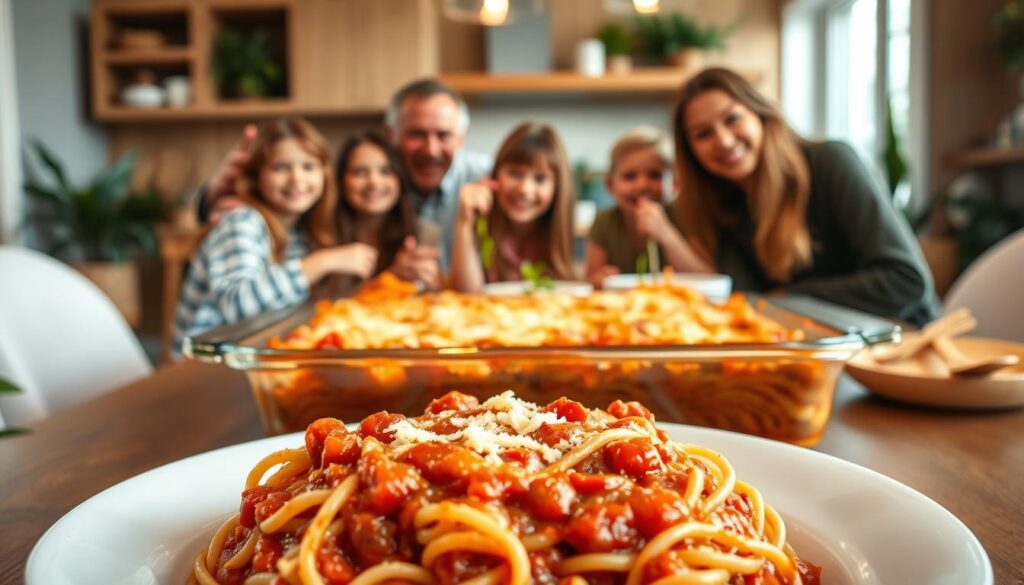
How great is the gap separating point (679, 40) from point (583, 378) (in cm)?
467

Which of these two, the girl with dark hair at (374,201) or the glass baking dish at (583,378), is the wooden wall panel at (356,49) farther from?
the glass baking dish at (583,378)

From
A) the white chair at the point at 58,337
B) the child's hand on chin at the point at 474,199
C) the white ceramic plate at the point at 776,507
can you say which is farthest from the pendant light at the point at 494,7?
the white ceramic plate at the point at 776,507

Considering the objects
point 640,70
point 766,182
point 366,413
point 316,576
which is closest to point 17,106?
point 640,70

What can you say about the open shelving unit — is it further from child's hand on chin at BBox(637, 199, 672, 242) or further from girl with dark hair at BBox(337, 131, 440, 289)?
child's hand on chin at BBox(637, 199, 672, 242)

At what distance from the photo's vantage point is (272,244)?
96.3 inches

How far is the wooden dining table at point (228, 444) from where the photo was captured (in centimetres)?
66

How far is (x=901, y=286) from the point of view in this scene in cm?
192

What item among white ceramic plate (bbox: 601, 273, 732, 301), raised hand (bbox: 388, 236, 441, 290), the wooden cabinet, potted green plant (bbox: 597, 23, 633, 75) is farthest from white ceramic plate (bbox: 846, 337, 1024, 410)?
the wooden cabinet

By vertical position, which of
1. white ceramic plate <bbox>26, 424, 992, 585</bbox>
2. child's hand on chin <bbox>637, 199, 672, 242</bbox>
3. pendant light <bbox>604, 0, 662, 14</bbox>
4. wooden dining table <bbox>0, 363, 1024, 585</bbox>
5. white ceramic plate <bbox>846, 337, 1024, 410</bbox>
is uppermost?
pendant light <bbox>604, 0, 662, 14</bbox>

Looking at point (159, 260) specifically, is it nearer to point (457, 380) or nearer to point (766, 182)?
point (766, 182)

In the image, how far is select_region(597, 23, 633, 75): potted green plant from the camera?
5.05m

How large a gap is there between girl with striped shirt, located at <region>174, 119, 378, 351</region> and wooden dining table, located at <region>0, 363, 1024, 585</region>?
86 cm

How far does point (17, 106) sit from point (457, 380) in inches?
184

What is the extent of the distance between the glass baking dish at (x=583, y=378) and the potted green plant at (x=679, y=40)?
443 centimetres
